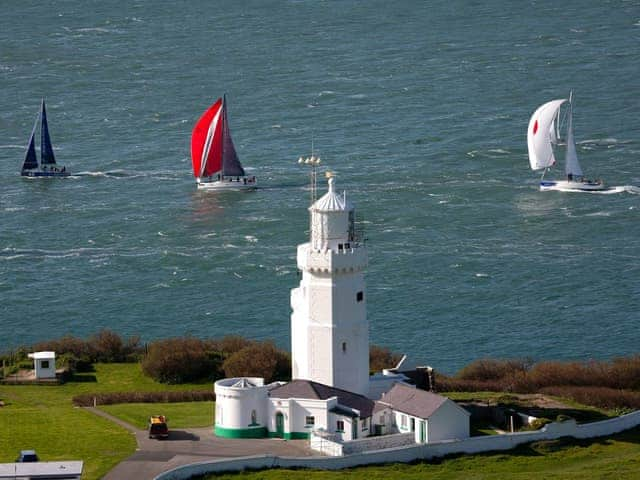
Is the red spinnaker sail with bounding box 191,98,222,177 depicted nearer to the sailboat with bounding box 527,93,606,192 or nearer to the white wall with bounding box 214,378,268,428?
the sailboat with bounding box 527,93,606,192

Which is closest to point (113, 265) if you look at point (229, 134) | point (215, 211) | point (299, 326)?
point (215, 211)

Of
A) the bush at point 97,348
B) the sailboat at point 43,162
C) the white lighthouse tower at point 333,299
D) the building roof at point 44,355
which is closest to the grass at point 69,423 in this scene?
the building roof at point 44,355

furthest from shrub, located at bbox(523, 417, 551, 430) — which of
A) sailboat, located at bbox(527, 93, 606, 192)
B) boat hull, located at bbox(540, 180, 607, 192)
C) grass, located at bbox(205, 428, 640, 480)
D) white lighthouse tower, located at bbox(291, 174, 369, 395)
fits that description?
boat hull, located at bbox(540, 180, 607, 192)

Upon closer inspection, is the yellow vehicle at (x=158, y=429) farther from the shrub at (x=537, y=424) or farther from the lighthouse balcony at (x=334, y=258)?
the shrub at (x=537, y=424)

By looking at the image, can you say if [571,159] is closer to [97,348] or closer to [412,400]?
[97,348]

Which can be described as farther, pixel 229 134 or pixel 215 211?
pixel 229 134

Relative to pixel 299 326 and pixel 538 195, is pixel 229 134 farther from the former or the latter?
pixel 299 326

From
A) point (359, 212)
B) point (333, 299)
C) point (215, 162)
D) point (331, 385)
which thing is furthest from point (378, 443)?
point (215, 162)

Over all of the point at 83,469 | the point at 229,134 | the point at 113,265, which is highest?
the point at 229,134
